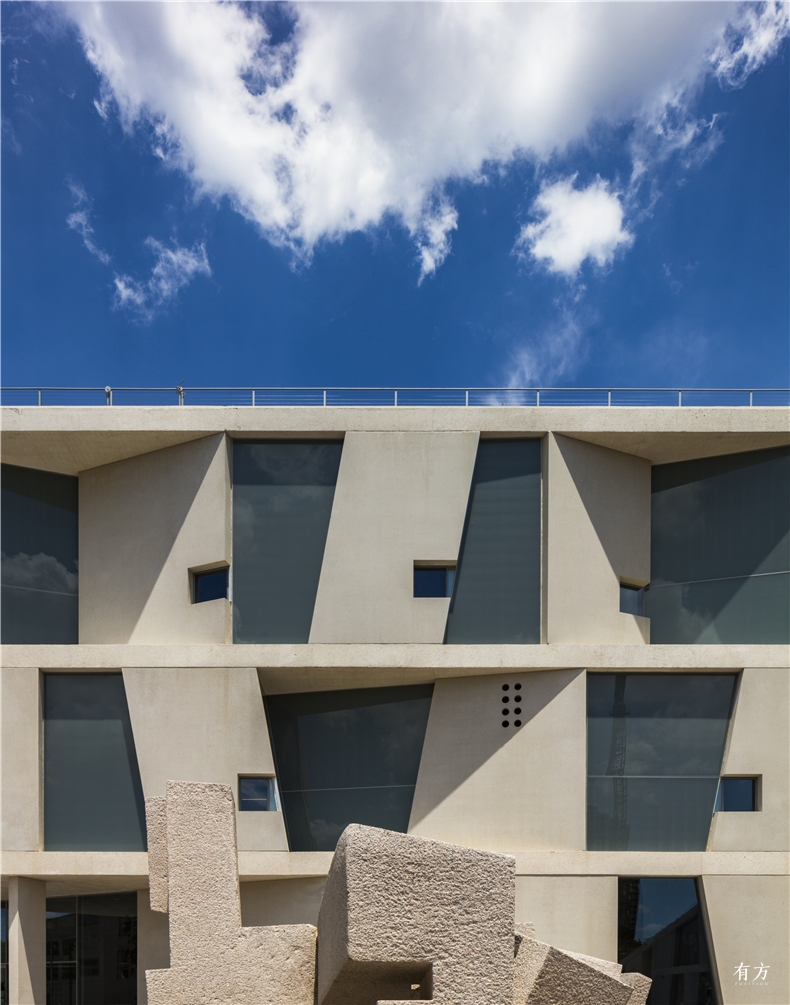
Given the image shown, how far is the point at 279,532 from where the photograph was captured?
15789mm

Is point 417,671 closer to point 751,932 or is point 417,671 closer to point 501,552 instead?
point 501,552

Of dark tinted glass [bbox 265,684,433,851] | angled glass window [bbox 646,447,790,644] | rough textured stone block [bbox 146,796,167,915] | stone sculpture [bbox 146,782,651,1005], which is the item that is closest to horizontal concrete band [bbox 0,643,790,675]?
angled glass window [bbox 646,447,790,644]

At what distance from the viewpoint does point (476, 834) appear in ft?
48.7

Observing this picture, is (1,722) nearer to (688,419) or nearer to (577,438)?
(577,438)

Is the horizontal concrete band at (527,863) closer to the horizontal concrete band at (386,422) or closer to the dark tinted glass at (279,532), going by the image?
the dark tinted glass at (279,532)

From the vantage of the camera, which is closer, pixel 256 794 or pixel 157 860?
pixel 157 860

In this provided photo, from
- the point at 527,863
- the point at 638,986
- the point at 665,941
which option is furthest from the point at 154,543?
the point at 665,941

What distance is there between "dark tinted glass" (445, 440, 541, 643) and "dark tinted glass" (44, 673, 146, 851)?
7.14 meters

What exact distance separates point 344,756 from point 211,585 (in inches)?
185

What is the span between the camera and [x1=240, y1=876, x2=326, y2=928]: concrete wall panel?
14.8 metres

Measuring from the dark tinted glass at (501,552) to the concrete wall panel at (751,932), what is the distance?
6138mm

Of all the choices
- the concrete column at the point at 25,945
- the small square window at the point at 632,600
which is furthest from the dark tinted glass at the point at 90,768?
the small square window at the point at 632,600

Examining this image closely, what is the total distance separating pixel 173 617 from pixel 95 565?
2571 mm

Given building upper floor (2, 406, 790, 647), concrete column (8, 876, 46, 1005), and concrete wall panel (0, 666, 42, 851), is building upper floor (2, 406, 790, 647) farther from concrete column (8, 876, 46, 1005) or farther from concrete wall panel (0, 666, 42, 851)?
concrete column (8, 876, 46, 1005)
